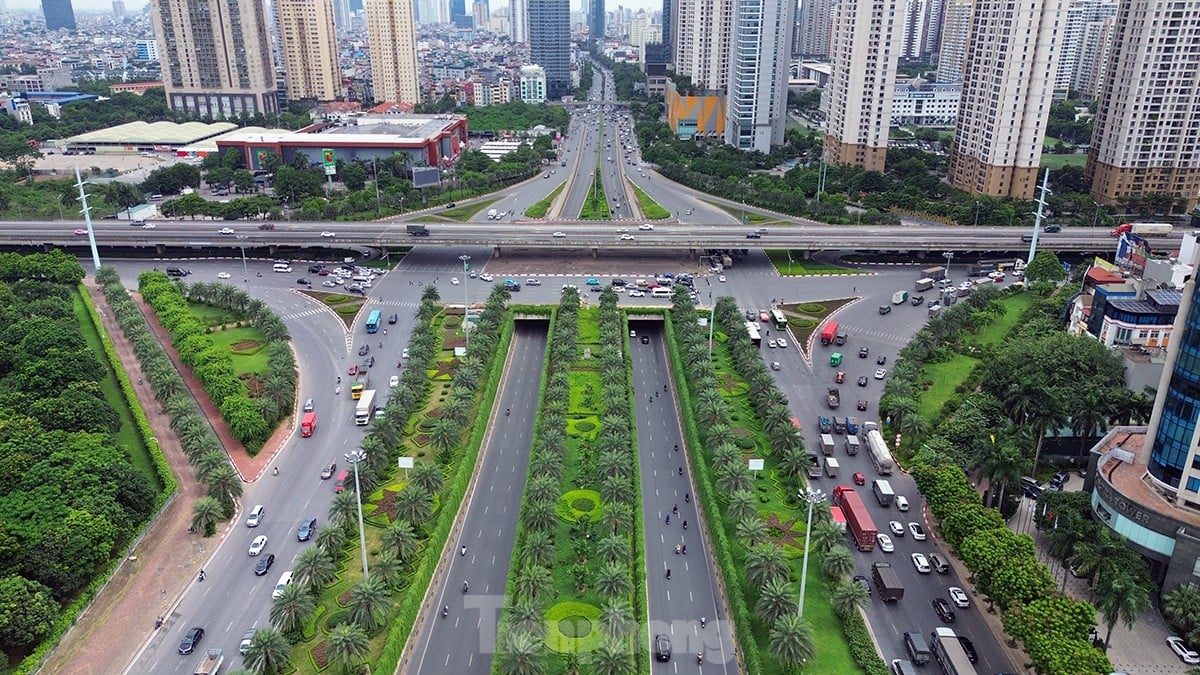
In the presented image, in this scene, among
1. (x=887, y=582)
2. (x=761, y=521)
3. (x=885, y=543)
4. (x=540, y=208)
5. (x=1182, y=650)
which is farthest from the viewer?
(x=540, y=208)

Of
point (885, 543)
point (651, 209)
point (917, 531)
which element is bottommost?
point (917, 531)

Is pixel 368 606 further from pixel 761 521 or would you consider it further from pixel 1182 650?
pixel 1182 650

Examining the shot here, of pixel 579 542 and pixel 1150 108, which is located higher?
pixel 1150 108

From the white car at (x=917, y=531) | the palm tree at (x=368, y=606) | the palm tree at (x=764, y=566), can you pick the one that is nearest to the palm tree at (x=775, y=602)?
the palm tree at (x=764, y=566)

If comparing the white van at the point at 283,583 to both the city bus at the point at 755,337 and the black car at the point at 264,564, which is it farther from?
the city bus at the point at 755,337

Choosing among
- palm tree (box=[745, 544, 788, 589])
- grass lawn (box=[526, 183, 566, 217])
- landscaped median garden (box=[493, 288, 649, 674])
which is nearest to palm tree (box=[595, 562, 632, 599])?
landscaped median garden (box=[493, 288, 649, 674])

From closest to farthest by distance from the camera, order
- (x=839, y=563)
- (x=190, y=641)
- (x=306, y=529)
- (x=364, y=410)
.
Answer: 1. (x=190, y=641)
2. (x=839, y=563)
3. (x=306, y=529)
4. (x=364, y=410)

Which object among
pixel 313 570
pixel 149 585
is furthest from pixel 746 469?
pixel 149 585
